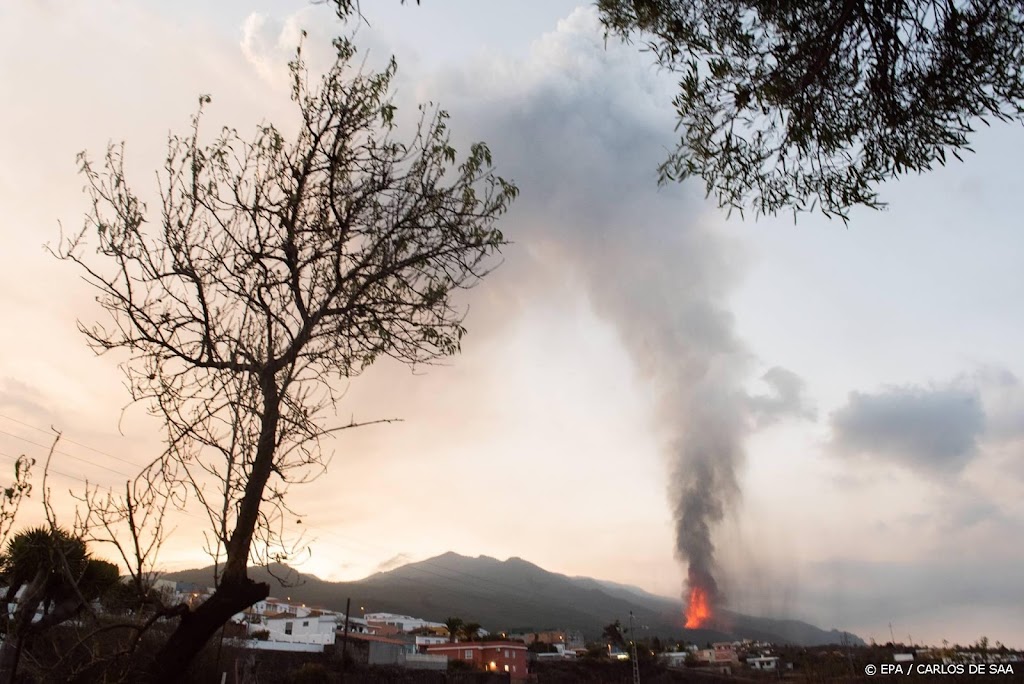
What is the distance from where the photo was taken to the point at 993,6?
568 centimetres

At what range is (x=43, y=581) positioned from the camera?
5391 millimetres

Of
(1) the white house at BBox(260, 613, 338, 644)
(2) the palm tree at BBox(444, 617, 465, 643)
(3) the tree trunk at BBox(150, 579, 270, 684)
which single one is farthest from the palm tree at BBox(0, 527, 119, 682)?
(2) the palm tree at BBox(444, 617, 465, 643)

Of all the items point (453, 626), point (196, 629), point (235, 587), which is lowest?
point (453, 626)

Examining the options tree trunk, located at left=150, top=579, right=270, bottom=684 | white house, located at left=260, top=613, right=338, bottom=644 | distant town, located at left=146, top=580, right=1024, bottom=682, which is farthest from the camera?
white house, located at left=260, top=613, right=338, bottom=644

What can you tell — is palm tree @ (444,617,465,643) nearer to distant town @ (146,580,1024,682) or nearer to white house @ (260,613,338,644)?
distant town @ (146,580,1024,682)

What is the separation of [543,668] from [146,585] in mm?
66634

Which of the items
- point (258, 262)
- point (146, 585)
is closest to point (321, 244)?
point (258, 262)

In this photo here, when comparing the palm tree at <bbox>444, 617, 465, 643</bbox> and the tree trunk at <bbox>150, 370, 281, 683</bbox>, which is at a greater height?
the tree trunk at <bbox>150, 370, 281, 683</bbox>

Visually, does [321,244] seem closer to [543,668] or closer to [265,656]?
[265,656]

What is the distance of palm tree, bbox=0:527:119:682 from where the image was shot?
3.65 m

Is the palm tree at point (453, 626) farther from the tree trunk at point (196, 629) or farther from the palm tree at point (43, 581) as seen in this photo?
the tree trunk at point (196, 629)

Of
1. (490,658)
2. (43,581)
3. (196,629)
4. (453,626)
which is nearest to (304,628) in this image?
(453,626)

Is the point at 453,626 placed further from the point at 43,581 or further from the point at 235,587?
the point at 235,587

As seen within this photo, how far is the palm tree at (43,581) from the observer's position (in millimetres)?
3649
